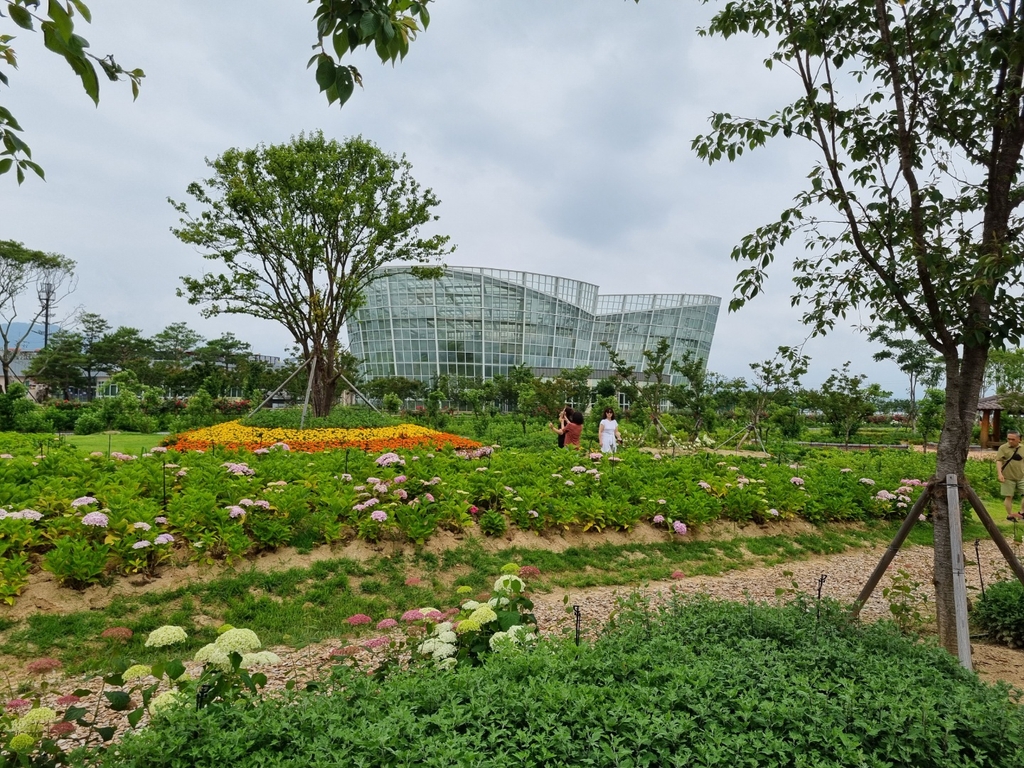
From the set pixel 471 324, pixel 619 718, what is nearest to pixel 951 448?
pixel 619 718

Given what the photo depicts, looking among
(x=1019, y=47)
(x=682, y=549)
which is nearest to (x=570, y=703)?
(x=1019, y=47)

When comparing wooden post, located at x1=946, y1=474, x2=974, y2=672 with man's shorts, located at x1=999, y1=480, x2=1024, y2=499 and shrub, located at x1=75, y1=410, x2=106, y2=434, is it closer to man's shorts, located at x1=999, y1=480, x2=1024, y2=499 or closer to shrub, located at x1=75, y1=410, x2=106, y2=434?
man's shorts, located at x1=999, y1=480, x2=1024, y2=499

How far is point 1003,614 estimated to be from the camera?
461 cm

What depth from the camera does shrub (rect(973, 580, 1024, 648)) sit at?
4492 mm

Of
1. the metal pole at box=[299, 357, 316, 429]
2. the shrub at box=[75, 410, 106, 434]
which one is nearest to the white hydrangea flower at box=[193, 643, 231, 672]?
the metal pole at box=[299, 357, 316, 429]

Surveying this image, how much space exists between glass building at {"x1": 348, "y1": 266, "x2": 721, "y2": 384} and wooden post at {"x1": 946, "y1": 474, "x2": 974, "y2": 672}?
144 feet

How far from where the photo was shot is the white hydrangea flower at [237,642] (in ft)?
8.14

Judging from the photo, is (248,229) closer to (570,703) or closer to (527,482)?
(527,482)

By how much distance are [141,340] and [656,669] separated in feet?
189

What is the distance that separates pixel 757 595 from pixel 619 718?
13.2ft

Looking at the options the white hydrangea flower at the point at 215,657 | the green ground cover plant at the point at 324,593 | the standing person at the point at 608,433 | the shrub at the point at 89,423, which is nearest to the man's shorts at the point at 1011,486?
the green ground cover plant at the point at 324,593

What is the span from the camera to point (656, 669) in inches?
99.6

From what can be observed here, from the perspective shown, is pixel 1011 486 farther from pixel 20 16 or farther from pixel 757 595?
pixel 20 16

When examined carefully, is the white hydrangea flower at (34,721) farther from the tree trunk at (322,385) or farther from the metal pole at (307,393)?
the tree trunk at (322,385)
